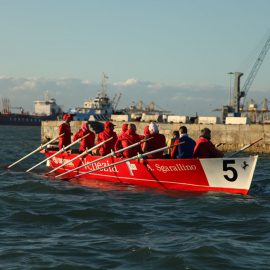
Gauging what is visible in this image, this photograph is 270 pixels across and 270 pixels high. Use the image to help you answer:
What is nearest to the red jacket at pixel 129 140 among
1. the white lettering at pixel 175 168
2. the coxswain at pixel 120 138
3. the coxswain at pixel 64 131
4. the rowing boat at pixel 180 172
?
the coxswain at pixel 120 138

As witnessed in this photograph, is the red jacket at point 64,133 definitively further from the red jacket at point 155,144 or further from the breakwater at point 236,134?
the breakwater at point 236,134

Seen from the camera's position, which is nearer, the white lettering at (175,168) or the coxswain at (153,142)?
the white lettering at (175,168)

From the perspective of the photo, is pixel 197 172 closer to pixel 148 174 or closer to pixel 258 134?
pixel 148 174

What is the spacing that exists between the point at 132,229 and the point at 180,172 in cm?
597

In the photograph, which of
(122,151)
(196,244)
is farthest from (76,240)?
(122,151)

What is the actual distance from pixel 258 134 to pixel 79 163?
2093cm

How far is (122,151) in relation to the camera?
63.6 feet

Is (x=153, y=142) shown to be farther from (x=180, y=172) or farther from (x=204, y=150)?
(x=204, y=150)

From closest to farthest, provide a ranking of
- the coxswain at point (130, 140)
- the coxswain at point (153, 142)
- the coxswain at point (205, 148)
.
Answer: the coxswain at point (205, 148), the coxswain at point (153, 142), the coxswain at point (130, 140)

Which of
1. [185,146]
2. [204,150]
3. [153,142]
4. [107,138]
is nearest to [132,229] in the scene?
[204,150]

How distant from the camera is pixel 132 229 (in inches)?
475

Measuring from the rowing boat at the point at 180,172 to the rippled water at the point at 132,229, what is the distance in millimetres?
587

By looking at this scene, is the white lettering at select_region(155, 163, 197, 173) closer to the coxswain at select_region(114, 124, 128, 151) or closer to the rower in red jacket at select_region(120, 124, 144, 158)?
the rower in red jacket at select_region(120, 124, 144, 158)

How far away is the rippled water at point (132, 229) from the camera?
9.66 meters
